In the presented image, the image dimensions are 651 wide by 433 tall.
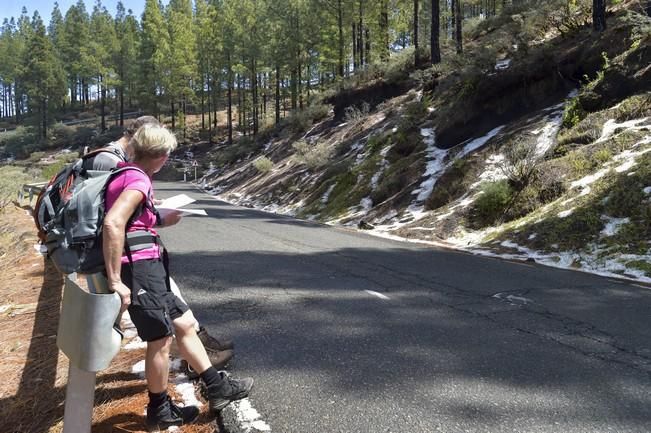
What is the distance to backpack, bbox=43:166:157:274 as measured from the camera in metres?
2.67

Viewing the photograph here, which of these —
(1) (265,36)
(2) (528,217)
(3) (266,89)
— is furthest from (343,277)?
(3) (266,89)

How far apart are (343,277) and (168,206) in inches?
170

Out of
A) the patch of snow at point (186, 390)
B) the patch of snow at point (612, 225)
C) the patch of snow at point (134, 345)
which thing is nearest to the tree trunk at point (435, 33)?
the patch of snow at point (612, 225)

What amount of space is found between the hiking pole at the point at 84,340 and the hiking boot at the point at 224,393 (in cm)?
77

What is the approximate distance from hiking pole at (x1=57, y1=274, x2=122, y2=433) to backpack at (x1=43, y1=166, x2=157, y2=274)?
0.11m

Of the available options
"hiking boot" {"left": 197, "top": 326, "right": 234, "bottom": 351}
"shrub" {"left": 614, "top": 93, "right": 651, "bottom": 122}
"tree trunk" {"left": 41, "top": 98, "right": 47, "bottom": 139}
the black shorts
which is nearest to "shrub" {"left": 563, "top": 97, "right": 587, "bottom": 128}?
"shrub" {"left": 614, "top": 93, "right": 651, "bottom": 122}

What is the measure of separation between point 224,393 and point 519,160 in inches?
437

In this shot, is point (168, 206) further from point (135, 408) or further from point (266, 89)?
point (266, 89)

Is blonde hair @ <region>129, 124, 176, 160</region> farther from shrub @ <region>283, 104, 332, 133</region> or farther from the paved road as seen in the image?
shrub @ <region>283, 104, 332, 133</region>

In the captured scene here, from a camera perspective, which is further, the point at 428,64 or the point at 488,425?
the point at 428,64

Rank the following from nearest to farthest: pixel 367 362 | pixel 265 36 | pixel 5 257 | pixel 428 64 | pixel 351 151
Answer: pixel 367 362, pixel 5 257, pixel 351 151, pixel 428 64, pixel 265 36

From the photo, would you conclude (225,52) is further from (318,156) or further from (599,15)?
(599,15)

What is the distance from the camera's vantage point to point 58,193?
290 cm

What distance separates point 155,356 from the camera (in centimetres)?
301
